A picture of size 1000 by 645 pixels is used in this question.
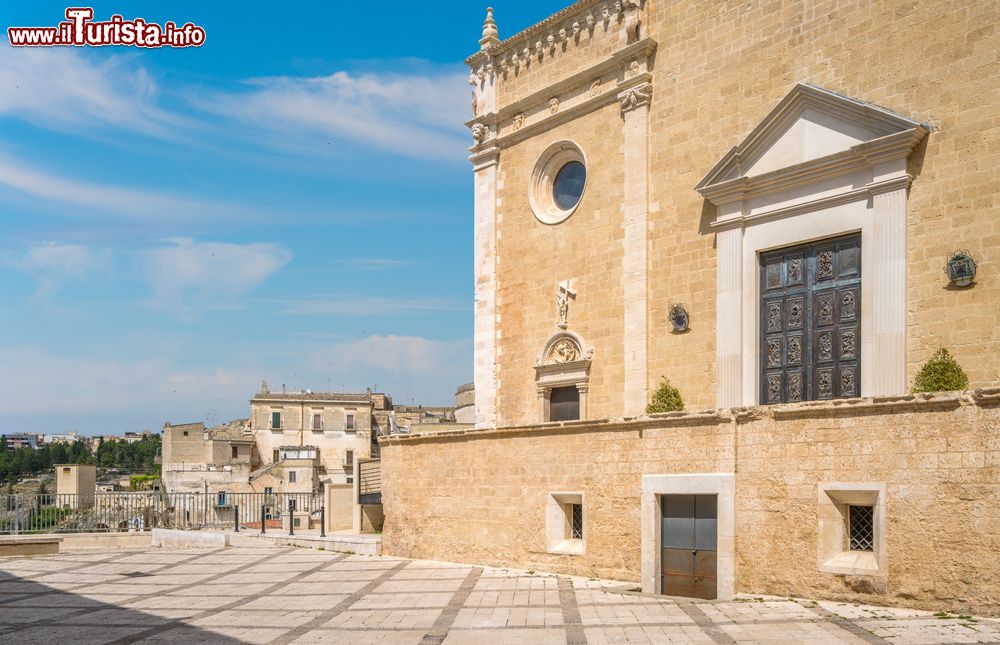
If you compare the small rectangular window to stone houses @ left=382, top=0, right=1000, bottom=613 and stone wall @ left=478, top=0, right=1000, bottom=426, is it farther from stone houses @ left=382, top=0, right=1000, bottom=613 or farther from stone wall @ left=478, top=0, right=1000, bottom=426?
stone wall @ left=478, top=0, right=1000, bottom=426

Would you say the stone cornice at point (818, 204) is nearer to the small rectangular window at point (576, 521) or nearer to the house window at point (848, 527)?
the house window at point (848, 527)

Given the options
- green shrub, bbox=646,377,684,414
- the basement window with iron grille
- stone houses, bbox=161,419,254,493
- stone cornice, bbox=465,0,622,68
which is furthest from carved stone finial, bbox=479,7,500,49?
stone houses, bbox=161,419,254,493

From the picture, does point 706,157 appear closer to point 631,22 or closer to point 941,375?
point 631,22

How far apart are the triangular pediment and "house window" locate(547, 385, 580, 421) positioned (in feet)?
17.1

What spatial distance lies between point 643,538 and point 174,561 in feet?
35.0

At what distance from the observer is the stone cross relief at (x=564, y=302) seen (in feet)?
64.8

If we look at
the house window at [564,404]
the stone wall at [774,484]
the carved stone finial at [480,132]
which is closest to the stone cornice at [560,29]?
the carved stone finial at [480,132]

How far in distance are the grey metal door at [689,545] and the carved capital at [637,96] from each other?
878 centimetres

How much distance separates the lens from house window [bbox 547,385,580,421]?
1956 centimetres

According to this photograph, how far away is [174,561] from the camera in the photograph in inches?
749

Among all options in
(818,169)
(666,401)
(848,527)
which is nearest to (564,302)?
(666,401)

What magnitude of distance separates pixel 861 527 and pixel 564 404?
9.26 metres

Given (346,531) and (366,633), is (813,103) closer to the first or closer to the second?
(366,633)

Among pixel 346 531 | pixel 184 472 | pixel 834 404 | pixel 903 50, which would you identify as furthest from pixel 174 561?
pixel 184 472
